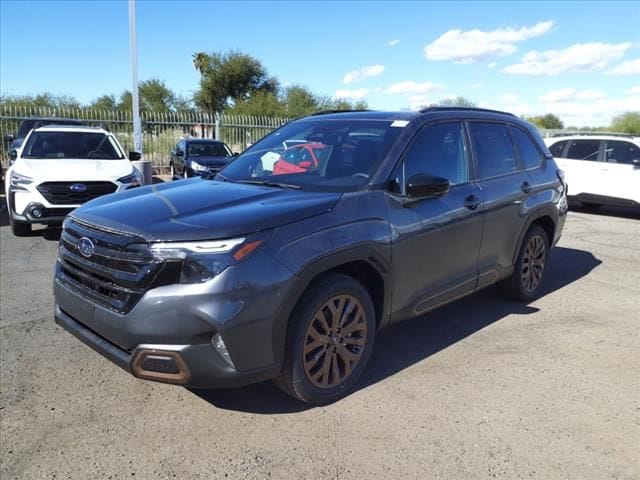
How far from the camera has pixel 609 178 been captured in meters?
11.6

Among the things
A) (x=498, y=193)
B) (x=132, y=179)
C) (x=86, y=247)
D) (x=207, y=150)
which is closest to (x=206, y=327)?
(x=86, y=247)

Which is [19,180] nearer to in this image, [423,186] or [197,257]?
[197,257]

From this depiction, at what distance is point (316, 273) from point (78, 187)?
6185 mm

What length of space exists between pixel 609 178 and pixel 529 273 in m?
7.73

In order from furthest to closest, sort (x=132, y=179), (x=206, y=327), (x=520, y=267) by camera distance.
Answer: (x=132, y=179) < (x=520, y=267) < (x=206, y=327)

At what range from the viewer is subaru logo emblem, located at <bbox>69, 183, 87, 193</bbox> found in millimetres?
7929

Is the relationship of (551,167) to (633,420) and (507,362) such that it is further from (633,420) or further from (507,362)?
(633,420)

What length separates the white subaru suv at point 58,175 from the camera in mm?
7777

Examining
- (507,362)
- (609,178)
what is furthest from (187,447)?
(609,178)

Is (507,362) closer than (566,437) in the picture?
No

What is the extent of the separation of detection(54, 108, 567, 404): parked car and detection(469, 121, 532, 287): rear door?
0.07 ft

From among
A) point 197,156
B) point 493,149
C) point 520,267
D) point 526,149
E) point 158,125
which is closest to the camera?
point 493,149

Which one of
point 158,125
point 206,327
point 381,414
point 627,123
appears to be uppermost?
point 627,123

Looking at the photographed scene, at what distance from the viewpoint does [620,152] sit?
1176cm
